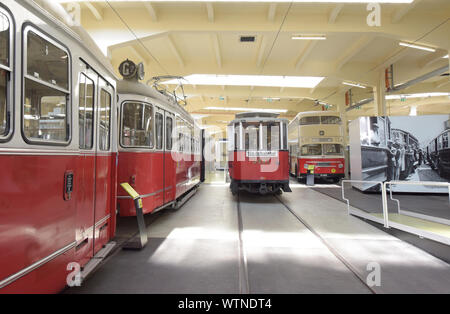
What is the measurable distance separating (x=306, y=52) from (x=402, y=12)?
333 cm

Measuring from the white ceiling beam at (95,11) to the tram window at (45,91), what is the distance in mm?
5976

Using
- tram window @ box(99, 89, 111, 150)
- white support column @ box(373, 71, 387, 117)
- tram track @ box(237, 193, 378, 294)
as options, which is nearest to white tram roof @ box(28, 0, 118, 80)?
tram window @ box(99, 89, 111, 150)

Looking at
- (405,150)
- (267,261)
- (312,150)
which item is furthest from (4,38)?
(312,150)

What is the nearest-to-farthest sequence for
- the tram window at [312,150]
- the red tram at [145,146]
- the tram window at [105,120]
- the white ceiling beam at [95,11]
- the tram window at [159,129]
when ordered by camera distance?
the tram window at [105,120] → the red tram at [145,146] → the tram window at [159,129] → the white ceiling beam at [95,11] → the tram window at [312,150]

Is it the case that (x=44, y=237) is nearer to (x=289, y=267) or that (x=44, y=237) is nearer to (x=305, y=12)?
(x=289, y=267)

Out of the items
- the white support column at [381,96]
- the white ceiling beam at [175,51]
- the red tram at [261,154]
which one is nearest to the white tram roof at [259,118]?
the red tram at [261,154]

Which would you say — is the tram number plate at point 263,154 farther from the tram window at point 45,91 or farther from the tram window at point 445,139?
the tram window at point 445,139

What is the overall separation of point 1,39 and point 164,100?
371cm

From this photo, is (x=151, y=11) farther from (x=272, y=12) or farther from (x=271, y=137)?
(x=271, y=137)

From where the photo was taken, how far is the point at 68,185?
221cm

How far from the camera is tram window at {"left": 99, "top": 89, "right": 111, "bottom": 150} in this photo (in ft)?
10.2

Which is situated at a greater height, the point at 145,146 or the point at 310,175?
the point at 145,146

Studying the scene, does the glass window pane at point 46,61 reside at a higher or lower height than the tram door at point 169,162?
higher

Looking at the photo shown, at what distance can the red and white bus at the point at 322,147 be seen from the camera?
1198 cm
